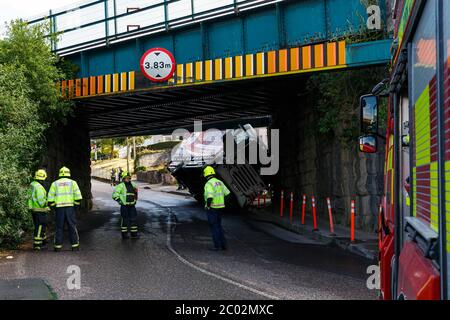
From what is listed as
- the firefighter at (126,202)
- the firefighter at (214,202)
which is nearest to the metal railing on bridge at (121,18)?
the firefighter at (126,202)

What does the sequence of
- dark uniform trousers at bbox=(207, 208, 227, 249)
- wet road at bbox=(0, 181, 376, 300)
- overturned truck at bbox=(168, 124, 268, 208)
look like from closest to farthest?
wet road at bbox=(0, 181, 376, 300) < dark uniform trousers at bbox=(207, 208, 227, 249) < overturned truck at bbox=(168, 124, 268, 208)

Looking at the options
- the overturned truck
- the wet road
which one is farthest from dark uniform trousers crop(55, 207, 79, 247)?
the overturned truck

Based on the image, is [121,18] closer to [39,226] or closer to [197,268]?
[39,226]

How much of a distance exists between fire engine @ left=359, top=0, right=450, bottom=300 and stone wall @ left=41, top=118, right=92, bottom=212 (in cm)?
1447

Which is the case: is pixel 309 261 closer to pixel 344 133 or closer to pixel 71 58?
pixel 344 133

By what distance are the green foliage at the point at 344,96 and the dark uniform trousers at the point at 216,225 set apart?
5.21 metres

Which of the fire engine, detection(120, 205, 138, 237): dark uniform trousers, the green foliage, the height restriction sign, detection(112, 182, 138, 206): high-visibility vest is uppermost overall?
the height restriction sign

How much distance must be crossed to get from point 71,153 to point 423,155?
69.6 ft

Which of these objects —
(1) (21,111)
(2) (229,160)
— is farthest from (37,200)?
(2) (229,160)

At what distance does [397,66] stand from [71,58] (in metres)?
16.5

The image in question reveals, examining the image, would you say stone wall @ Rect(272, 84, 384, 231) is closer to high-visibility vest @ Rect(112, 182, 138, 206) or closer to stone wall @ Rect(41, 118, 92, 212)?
high-visibility vest @ Rect(112, 182, 138, 206)

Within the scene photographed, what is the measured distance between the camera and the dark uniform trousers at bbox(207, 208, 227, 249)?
1113 cm

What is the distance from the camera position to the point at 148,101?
744 inches
